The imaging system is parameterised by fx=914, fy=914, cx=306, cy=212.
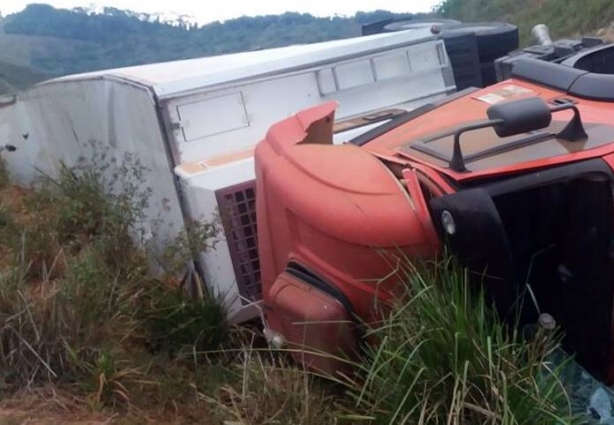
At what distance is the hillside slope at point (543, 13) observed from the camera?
52.4ft

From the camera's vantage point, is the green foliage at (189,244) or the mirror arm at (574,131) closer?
the mirror arm at (574,131)

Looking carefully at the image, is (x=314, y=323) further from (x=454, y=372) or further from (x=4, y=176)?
(x=4, y=176)

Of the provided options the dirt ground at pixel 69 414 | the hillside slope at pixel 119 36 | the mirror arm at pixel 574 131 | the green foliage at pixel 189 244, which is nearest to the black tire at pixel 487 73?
the green foliage at pixel 189 244

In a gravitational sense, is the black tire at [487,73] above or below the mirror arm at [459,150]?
below

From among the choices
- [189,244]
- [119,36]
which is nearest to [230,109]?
[189,244]

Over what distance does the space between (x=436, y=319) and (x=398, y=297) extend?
321 mm

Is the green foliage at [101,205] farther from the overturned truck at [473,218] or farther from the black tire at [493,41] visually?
the black tire at [493,41]

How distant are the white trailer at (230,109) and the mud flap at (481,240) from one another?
1398 mm

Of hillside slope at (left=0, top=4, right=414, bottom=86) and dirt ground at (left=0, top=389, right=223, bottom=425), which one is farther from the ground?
hillside slope at (left=0, top=4, right=414, bottom=86)

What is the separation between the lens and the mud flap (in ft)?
8.13

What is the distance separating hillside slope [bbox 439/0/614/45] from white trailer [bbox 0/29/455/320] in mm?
9760

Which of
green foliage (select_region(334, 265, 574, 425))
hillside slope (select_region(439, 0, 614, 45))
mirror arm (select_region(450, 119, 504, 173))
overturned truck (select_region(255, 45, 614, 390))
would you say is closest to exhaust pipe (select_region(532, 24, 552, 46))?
overturned truck (select_region(255, 45, 614, 390))

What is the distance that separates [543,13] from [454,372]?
56.3ft

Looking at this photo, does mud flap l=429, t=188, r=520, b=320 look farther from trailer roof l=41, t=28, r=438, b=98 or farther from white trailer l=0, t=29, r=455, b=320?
trailer roof l=41, t=28, r=438, b=98
